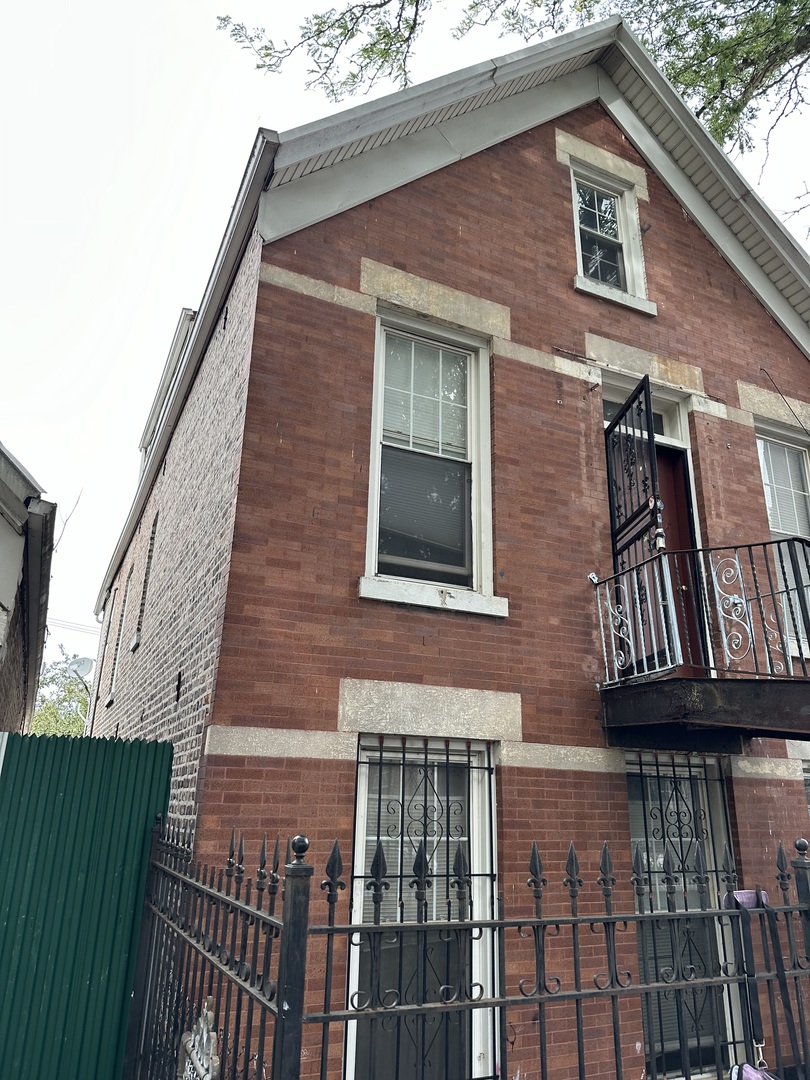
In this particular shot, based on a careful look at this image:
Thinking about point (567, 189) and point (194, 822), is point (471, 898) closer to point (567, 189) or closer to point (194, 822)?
point (194, 822)

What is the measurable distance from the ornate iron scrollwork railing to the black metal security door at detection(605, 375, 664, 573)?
225 millimetres

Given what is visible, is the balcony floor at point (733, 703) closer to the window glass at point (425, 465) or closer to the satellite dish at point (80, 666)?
the window glass at point (425, 465)

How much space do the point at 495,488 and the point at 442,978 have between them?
12.1ft

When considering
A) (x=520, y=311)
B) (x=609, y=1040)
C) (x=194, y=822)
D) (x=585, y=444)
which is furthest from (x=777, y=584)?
(x=194, y=822)

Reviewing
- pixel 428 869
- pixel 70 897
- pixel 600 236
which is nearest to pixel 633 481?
pixel 600 236

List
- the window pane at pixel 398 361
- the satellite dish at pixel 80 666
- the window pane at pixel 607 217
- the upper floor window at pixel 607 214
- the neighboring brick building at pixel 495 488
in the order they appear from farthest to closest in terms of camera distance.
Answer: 1. the satellite dish at pixel 80 666
2. the window pane at pixel 607 217
3. the upper floor window at pixel 607 214
4. the window pane at pixel 398 361
5. the neighboring brick building at pixel 495 488

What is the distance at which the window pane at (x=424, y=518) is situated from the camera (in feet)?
20.0

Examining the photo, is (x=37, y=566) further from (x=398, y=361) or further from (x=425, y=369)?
(x=425, y=369)

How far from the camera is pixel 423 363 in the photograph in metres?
6.77

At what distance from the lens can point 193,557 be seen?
22.2 feet

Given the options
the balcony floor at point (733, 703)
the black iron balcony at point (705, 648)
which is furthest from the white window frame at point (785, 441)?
the balcony floor at point (733, 703)

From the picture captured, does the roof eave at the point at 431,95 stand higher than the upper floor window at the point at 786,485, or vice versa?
the roof eave at the point at 431,95

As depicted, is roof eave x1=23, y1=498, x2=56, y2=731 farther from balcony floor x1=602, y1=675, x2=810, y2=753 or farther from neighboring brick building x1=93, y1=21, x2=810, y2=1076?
balcony floor x1=602, y1=675, x2=810, y2=753

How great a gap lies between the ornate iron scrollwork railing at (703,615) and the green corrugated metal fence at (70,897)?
12.7ft
